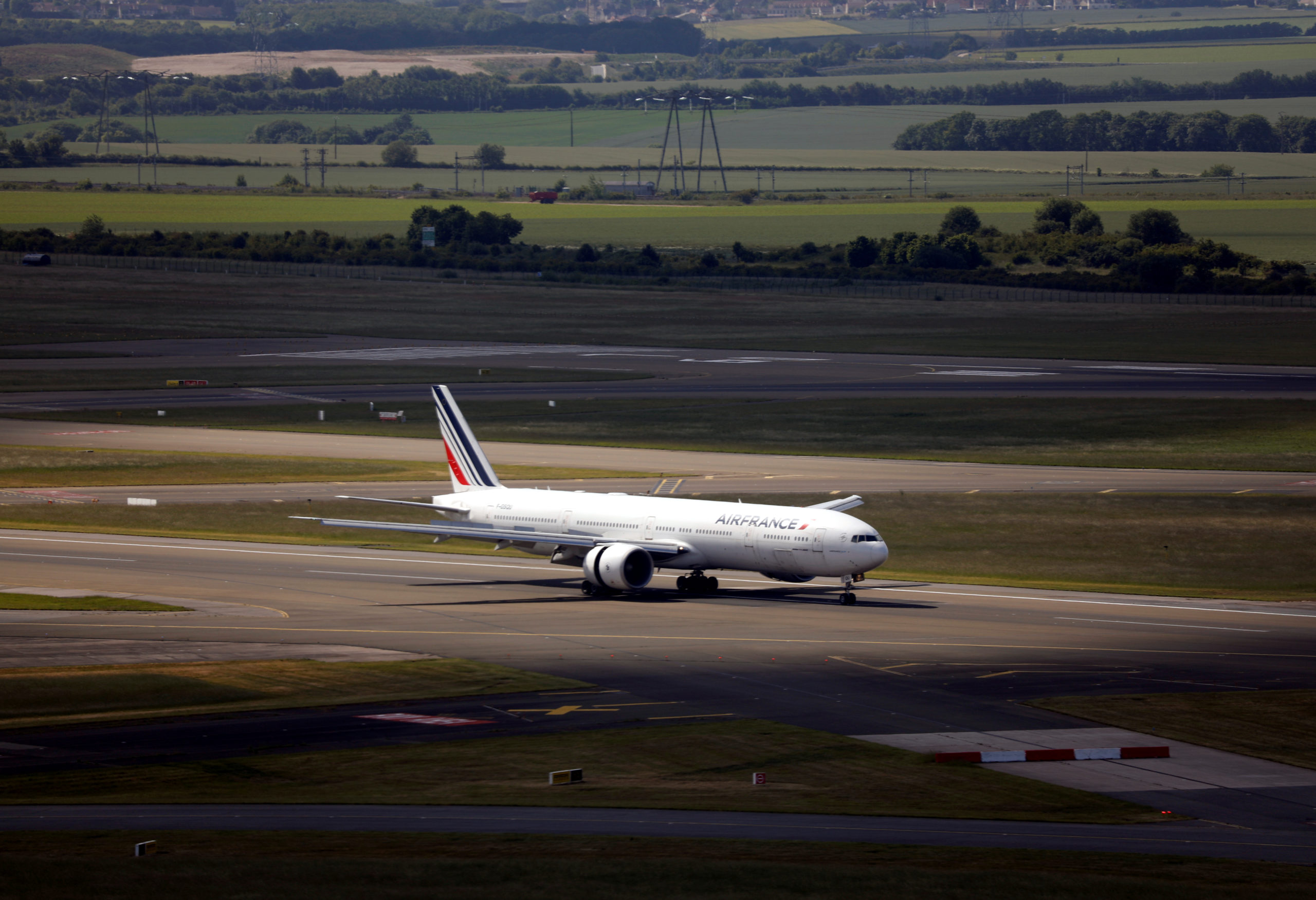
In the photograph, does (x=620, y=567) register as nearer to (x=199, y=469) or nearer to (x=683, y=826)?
(x=683, y=826)

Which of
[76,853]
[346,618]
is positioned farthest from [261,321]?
[76,853]

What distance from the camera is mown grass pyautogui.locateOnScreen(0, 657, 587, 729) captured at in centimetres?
4659

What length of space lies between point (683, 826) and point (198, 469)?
253 ft

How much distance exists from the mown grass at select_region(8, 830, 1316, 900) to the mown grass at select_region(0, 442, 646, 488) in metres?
64.2

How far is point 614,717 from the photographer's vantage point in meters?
46.0

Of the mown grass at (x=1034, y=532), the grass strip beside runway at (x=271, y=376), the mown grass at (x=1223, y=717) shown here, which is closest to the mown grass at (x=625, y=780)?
the mown grass at (x=1223, y=717)

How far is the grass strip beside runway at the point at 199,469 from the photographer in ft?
325

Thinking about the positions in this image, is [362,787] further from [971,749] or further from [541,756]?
[971,749]

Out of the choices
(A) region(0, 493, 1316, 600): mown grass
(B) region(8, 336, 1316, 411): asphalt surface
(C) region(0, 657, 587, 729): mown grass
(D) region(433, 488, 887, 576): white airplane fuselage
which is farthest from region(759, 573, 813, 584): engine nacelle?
(B) region(8, 336, 1316, 411): asphalt surface

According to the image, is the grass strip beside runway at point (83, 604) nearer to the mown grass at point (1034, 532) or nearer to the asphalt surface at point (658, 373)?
the mown grass at point (1034, 532)

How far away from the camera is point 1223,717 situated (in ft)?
152

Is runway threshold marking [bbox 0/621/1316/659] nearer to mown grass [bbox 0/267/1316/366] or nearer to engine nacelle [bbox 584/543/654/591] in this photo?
engine nacelle [bbox 584/543/654/591]

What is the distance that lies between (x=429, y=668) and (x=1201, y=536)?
48147mm

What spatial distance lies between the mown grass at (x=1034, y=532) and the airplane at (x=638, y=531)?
6.14 m
